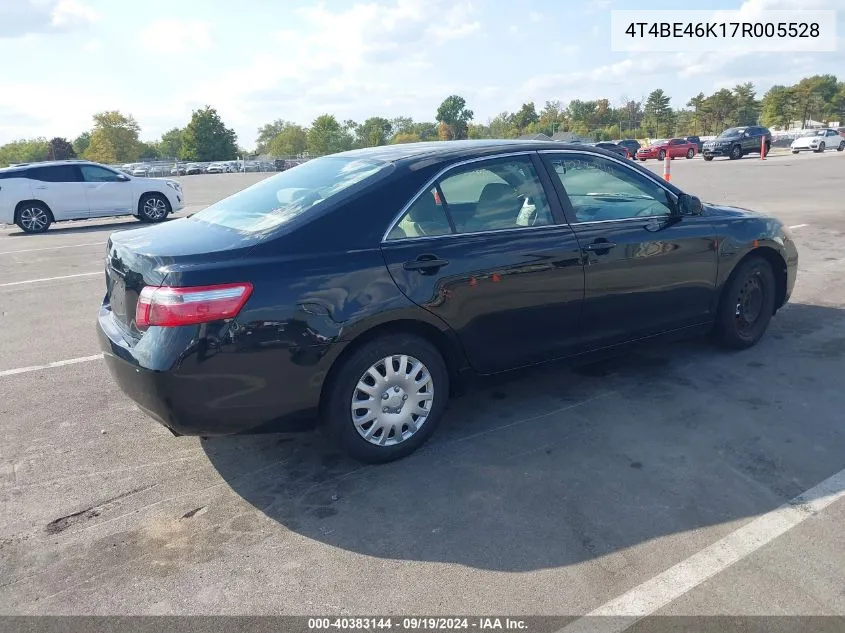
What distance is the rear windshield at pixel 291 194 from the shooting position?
369 centimetres

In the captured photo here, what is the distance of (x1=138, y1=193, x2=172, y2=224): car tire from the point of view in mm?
16047

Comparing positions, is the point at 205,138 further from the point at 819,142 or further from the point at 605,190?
the point at 605,190

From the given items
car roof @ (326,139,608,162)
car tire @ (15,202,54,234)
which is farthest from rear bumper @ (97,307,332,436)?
car tire @ (15,202,54,234)

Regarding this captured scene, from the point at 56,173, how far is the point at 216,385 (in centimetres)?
1447

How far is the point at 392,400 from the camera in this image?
3645mm

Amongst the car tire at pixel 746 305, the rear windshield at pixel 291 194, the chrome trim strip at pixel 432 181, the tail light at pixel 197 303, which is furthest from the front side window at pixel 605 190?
the tail light at pixel 197 303

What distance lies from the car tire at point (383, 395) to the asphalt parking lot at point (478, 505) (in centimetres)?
14

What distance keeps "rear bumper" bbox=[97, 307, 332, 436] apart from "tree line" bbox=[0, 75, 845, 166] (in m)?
64.8

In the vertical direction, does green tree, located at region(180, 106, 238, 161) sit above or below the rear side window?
above

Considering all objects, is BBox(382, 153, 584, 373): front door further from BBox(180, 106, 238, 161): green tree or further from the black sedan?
BBox(180, 106, 238, 161): green tree

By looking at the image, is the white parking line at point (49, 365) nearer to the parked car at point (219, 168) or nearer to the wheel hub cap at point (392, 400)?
the wheel hub cap at point (392, 400)

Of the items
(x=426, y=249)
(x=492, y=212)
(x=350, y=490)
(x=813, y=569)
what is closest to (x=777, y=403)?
(x=813, y=569)

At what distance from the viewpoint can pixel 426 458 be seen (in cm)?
376

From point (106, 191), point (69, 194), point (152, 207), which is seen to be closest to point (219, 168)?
point (152, 207)
